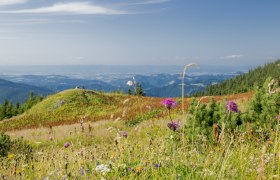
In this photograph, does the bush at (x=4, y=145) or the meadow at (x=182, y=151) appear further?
the bush at (x=4, y=145)

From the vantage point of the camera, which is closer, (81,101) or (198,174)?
(198,174)

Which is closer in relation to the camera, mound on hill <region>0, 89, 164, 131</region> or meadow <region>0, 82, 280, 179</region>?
meadow <region>0, 82, 280, 179</region>

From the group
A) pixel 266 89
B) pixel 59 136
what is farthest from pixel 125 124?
pixel 266 89

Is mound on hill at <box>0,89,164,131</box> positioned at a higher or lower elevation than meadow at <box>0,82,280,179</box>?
lower

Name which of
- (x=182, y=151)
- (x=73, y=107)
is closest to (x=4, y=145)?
(x=182, y=151)

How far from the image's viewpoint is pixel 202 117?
29.2 ft

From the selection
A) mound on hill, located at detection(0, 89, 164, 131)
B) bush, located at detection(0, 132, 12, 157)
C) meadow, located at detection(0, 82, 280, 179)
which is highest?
meadow, located at detection(0, 82, 280, 179)

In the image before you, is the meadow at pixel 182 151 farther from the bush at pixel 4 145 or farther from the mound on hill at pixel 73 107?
the mound on hill at pixel 73 107

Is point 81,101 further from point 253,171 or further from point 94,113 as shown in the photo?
point 253,171

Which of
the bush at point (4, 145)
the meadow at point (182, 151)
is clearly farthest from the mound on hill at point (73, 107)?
the bush at point (4, 145)

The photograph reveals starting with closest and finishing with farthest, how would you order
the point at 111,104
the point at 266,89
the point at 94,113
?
the point at 266,89 → the point at 94,113 → the point at 111,104

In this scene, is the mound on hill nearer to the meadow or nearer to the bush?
the meadow

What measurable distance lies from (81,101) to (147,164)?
3759 cm

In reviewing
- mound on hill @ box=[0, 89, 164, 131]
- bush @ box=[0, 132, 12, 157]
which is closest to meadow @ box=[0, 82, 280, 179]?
bush @ box=[0, 132, 12, 157]
